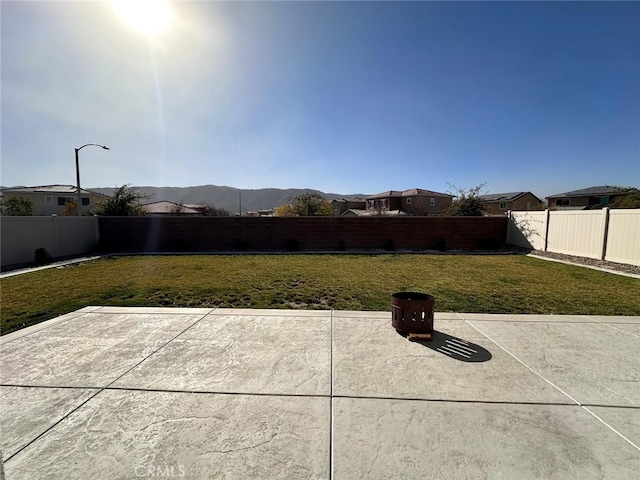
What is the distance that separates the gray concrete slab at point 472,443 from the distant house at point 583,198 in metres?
45.2

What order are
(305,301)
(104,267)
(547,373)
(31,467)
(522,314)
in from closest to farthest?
1. (31,467)
2. (547,373)
3. (522,314)
4. (305,301)
5. (104,267)

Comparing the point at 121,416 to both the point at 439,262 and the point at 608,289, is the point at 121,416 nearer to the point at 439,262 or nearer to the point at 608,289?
the point at 608,289

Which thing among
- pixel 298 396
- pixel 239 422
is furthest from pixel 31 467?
pixel 298 396

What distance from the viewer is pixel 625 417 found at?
2.65 metres

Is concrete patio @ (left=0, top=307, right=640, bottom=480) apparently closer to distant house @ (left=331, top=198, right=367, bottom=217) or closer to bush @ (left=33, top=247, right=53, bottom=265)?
bush @ (left=33, top=247, right=53, bottom=265)

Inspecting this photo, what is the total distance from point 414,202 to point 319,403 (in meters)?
44.5

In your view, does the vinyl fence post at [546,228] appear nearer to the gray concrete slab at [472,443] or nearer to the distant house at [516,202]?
the gray concrete slab at [472,443]

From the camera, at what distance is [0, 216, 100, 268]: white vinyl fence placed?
454 inches

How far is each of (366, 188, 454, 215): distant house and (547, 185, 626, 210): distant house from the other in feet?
48.2

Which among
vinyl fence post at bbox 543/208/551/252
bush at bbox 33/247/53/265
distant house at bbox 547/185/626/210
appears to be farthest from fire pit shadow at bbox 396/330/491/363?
distant house at bbox 547/185/626/210

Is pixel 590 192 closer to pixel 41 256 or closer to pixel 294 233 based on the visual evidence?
pixel 294 233

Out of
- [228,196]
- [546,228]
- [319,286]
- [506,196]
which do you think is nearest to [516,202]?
[506,196]

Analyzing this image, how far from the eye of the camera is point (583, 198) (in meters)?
40.3

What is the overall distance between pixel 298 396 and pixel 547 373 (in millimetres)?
2770
